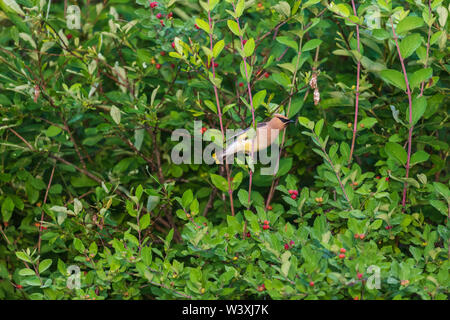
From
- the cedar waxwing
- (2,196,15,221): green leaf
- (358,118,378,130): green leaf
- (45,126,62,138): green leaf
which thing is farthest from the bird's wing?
(2,196,15,221): green leaf

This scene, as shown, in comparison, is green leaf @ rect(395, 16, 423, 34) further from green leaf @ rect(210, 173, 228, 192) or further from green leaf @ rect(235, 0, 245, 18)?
green leaf @ rect(210, 173, 228, 192)

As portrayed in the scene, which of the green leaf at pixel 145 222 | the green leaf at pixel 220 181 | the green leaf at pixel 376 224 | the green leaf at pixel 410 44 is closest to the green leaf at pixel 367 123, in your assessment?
the green leaf at pixel 410 44

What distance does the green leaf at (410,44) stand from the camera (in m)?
1.85

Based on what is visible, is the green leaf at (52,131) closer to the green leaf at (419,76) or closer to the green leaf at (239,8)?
the green leaf at (239,8)

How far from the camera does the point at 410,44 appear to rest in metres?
1.87

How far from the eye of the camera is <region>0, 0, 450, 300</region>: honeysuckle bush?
1.81 m

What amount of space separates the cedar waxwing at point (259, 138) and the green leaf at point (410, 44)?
454 mm

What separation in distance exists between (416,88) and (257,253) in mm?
832

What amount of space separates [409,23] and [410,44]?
7 centimetres

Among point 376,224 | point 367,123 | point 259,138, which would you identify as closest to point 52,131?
point 259,138
